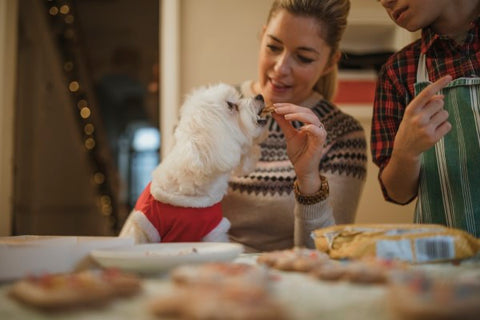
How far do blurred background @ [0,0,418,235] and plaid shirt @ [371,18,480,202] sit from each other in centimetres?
67

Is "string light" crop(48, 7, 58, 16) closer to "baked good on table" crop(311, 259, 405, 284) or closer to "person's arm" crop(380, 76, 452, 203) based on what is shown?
"person's arm" crop(380, 76, 452, 203)

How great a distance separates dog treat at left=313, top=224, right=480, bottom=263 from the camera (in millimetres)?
774

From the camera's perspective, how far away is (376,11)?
2.49 meters

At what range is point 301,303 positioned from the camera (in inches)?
19.8

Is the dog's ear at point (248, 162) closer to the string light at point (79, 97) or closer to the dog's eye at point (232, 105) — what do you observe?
the dog's eye at point (232, 105)

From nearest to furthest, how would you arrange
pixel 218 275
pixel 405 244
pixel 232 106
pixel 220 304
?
pixel 220 304, pixel 218 275, pixel 405 244, pixel 232 106

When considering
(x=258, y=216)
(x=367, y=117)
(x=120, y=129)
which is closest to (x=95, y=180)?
(x=367, y=117)

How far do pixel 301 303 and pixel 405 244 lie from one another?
34cm

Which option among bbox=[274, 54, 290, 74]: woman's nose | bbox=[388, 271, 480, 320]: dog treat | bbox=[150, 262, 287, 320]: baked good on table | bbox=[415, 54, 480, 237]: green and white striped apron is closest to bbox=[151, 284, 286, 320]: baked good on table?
bbox=[150, 262, 287, 320]: baked good on table

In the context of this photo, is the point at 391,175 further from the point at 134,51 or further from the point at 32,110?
the point at 134,51

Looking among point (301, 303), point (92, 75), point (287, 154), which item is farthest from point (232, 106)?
point (92, 75)

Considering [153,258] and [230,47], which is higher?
[230,47]

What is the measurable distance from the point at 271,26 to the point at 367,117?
1.07m

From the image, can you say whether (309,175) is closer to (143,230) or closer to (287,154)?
(287,154)
